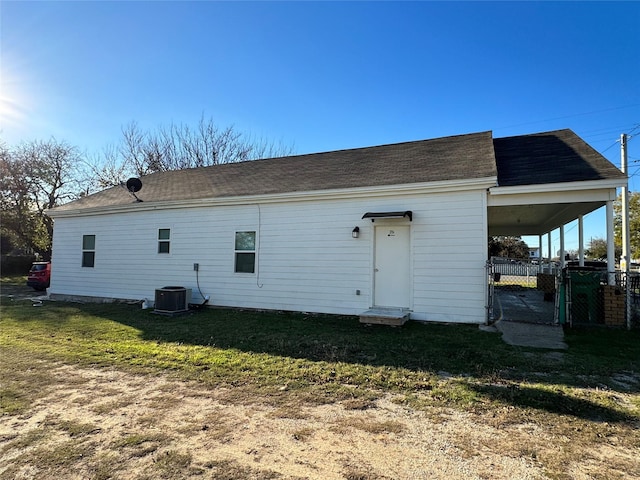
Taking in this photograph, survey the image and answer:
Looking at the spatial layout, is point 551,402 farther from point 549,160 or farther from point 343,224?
point 549,160

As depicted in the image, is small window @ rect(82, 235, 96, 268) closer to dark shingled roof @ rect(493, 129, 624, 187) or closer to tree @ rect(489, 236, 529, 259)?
dark shingled roof @ rect(493, 129, 624, 187)

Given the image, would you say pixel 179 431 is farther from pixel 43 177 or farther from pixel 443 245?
pixel 43 177

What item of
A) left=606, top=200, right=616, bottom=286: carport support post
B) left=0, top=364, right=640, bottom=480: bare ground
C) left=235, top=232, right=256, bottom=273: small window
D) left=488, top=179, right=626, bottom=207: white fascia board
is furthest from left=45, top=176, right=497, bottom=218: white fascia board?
left=0, top=364, right=640, bottom=480: bare ground

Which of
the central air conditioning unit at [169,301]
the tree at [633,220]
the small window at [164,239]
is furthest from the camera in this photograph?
the tree at [633,220]

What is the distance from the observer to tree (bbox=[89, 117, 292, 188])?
2544cm

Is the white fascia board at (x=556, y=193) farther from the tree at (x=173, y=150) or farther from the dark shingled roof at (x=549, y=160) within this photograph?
the tree at (x=173, y=150)

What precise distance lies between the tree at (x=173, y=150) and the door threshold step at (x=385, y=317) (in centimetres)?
2154

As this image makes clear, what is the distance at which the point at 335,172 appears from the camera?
9875mm

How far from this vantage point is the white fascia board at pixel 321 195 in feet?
24.2

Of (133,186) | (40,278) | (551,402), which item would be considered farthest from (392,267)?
(40,278)


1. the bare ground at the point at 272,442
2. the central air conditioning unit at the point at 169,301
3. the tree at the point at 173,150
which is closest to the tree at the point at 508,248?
the tree at the point at 173,150

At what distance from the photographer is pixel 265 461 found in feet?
7.90

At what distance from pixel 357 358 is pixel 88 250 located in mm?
11303

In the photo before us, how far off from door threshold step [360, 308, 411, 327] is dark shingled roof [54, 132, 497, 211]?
115 inches
